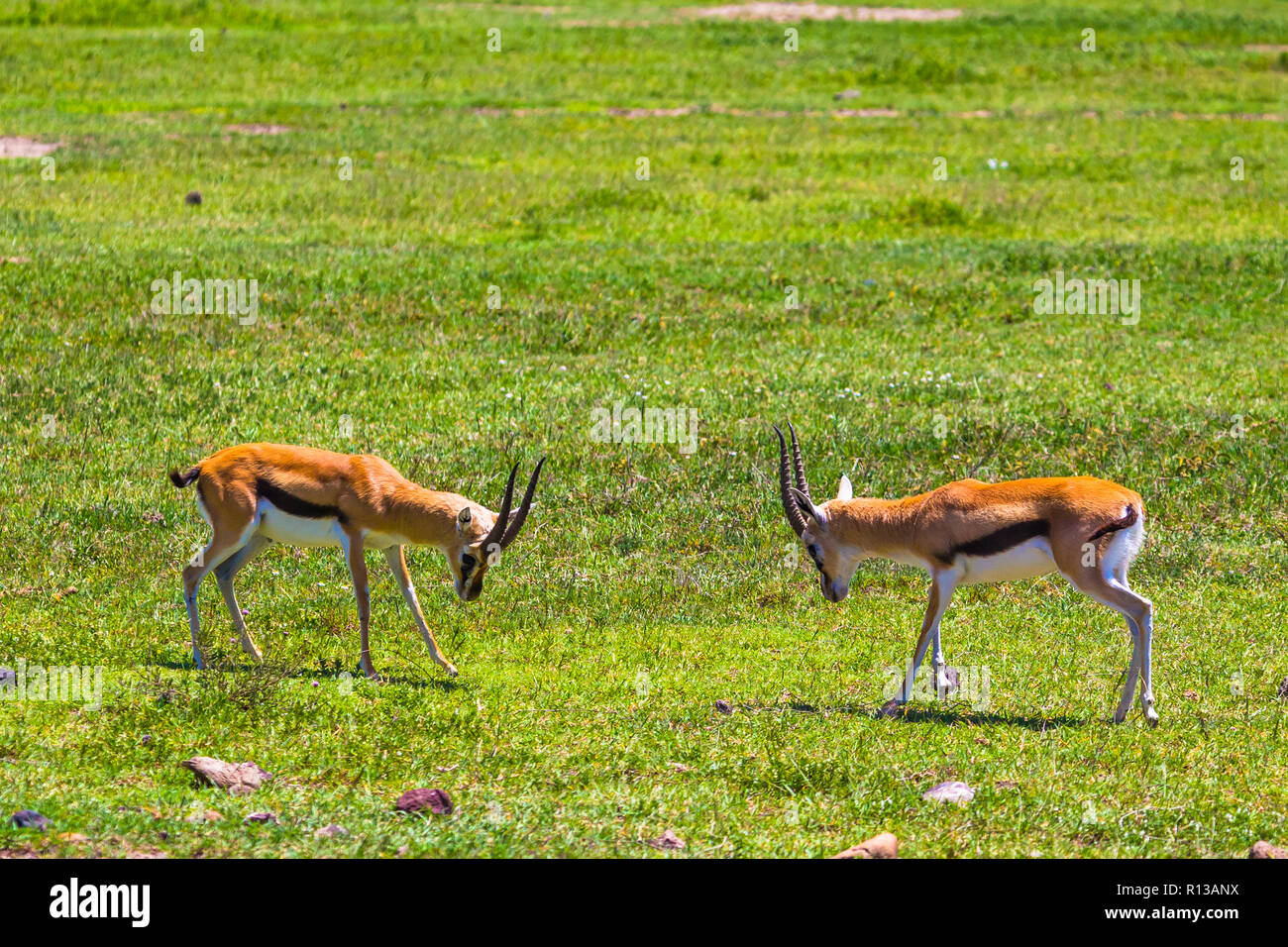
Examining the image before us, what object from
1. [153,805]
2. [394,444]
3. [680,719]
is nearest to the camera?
[153,805]

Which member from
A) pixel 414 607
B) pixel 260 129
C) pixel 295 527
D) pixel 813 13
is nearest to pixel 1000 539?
pixel 414 607

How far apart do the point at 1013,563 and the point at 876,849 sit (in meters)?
3.19

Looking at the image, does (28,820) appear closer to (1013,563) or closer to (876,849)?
(876,849)

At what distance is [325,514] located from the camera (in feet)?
32.4

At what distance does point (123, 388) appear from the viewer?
1683 cm

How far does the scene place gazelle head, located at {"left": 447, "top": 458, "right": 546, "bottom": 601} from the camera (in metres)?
9.53

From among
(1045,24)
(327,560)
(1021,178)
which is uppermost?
(1045,24)

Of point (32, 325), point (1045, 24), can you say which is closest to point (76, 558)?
point (32, 325)

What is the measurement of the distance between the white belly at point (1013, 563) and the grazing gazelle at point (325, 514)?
2899 millimetres

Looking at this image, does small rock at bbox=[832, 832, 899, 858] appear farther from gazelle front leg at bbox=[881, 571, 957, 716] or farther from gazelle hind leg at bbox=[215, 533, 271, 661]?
gazelle hind leg at bbox=[215, 533, 271, 661]

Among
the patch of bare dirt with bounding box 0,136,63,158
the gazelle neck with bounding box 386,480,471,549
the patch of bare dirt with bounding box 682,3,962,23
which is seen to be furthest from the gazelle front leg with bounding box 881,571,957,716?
the patch of bare dirt with bounding box 682,3,962,23

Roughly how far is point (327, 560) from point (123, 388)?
554cm

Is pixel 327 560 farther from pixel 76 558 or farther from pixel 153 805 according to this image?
pixel 153 805

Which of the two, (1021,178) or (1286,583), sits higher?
(1021,178)
